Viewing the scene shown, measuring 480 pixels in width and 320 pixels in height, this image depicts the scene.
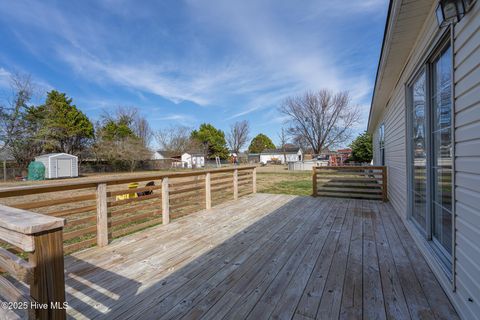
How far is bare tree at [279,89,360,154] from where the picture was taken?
24.1m

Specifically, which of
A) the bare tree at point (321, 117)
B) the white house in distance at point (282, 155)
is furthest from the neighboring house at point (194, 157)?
the bare tree at point (321, 117)

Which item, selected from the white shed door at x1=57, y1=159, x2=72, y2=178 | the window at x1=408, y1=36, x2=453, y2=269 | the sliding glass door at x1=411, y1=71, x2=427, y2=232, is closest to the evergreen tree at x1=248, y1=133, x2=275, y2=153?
the white shed door at x1=57, y1=159, x2=72, y2=178

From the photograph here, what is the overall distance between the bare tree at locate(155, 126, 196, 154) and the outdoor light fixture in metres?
37.6

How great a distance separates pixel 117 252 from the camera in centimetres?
282

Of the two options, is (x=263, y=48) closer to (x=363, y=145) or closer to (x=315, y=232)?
(x=315, y=232)

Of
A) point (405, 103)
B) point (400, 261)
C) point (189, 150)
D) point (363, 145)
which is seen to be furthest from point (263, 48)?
point (189, 150)

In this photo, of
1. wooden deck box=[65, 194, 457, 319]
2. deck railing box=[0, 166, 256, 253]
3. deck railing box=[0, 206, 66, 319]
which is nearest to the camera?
deck railing box=[0, 206, 66, 319]

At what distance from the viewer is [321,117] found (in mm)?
25078

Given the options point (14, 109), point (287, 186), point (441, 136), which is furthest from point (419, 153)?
point (14, 109)

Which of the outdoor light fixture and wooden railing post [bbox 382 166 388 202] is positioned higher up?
the outdoor light fixture

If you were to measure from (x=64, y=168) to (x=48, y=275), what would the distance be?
21.1m

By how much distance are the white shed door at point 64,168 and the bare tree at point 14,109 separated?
3139 millimetres

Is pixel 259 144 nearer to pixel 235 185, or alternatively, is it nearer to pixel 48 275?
pixel 235 185

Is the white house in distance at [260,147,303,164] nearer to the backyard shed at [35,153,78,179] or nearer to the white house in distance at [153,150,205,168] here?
the white house in distance at [153,150,205,168]
